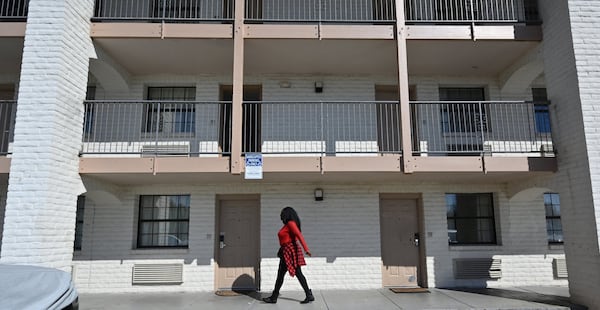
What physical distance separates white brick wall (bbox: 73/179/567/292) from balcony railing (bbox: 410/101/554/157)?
3.22ft

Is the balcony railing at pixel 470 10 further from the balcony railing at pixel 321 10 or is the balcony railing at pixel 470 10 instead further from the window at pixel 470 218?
the window at pixel 470 218

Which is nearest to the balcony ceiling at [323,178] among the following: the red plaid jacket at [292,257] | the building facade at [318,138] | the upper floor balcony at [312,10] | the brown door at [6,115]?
the building facade at [318,138]

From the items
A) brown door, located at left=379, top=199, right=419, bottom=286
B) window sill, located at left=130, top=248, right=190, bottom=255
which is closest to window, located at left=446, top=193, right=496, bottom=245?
brown door, located at left=379, top=199, right=419, bottom=286

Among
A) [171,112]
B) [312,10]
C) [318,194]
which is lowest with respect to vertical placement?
[318,194]

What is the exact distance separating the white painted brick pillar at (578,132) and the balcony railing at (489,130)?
4.83 ft

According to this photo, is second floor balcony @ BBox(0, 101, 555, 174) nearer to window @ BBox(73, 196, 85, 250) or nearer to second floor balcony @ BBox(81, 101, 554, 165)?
second floor balcony @ BBox(81, 101, 554, 165)

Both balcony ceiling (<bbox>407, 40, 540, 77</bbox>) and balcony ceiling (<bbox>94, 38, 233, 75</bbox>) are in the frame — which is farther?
balcony ceiling (<bbox>407, 40, 540, 77</bbox>)

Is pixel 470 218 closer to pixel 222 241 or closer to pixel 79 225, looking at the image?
pixel 222 241

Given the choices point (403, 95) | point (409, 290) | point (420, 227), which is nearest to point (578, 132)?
point (403, 95)

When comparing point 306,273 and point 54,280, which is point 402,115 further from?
point 54,280

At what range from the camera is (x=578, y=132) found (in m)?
7.32

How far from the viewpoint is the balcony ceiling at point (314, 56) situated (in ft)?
27.4

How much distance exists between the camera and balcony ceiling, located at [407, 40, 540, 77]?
841cm

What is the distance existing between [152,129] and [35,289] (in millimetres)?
6186
